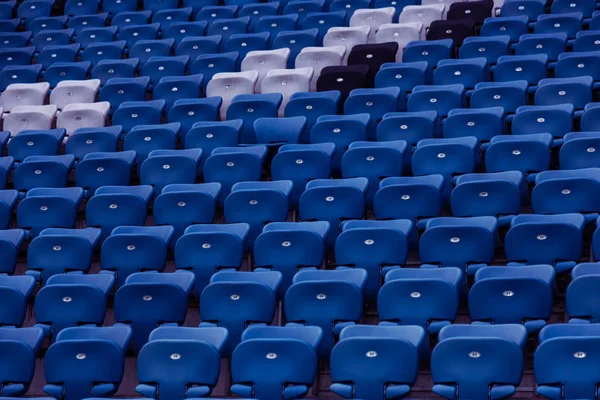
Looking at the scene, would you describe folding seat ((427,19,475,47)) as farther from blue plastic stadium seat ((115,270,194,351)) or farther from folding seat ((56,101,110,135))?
blue plastic stadium seat ((115,270,194,351))

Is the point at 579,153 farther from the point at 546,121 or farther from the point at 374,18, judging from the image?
the point at 374,18

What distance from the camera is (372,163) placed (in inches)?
261

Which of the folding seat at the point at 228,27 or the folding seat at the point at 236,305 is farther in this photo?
the folding seat at the point at 228,27

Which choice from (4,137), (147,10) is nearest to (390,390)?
(4,137)

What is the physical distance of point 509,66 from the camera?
304 inches

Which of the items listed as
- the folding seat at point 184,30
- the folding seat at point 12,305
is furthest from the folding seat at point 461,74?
the folding seat at point 12,305

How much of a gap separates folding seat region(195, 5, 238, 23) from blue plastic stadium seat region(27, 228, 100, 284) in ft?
15.0

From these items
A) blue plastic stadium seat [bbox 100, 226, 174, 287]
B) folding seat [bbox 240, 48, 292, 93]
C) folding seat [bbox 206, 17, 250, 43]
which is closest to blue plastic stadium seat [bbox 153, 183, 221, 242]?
blue plastic stadium seat [bbox 100, 226, 174, 287]

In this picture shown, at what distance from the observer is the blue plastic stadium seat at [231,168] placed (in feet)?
22.4

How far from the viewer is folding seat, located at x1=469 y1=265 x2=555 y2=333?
4.93 m

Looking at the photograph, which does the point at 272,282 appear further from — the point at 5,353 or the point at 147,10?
the point at 147,10

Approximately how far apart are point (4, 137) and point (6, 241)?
195cm

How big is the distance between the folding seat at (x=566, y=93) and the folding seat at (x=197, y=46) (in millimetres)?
3266

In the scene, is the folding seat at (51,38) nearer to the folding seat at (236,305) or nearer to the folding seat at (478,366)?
the folding seat at (236,305)
